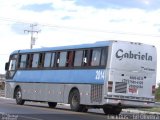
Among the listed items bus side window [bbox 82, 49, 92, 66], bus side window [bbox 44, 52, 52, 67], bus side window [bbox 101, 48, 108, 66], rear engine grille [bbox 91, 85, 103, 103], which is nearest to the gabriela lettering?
bus side window [bbox 101, 48, 108, 66]

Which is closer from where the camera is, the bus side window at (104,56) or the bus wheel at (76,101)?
the bus side window at (104,56)

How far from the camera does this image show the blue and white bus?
24.0 m

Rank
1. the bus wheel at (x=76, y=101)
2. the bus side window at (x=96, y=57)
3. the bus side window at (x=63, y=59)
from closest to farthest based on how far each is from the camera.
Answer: the bus side window at (x=96, y=57) < the bus wheel at (x=76, y=101) < the bus side window at (x=63, y=59)

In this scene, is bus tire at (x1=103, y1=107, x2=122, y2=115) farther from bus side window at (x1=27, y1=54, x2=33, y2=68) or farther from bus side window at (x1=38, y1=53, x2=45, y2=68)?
bus side window at (x1=27, y1=54, x2=33, y2=68)

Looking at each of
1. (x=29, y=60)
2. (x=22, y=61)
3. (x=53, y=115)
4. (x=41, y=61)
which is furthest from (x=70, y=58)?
(x=22, y=61)

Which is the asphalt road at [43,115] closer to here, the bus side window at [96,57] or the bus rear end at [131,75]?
the bus rear end at [131,75]

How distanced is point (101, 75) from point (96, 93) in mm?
945

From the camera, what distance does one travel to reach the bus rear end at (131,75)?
941 inches

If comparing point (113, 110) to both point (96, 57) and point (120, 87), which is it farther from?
point (96, 57)

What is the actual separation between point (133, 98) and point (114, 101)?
3.68 ft

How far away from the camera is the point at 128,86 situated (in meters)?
24.3

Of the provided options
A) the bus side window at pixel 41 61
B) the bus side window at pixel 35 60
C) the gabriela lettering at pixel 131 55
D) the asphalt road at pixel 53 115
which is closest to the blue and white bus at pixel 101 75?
the gabriela lettering at pixel 131 55

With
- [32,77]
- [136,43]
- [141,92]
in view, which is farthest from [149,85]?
[32,77]

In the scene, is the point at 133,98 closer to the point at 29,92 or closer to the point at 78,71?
the point at 78,71
